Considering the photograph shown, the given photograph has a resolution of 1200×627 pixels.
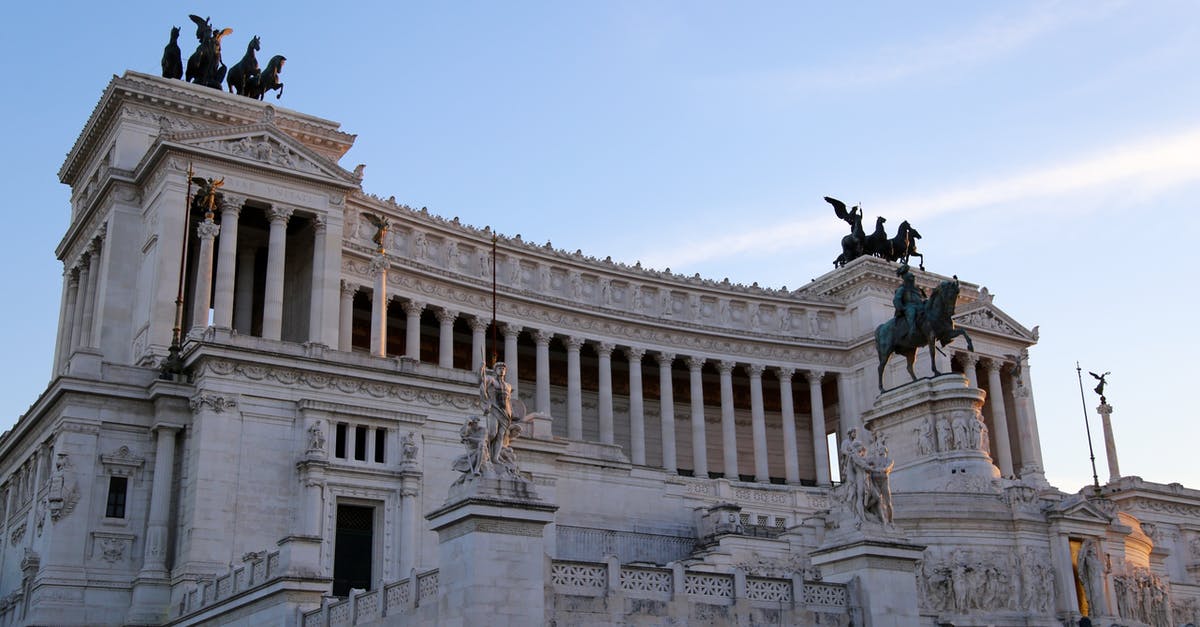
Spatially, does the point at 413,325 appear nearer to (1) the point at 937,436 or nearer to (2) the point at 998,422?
(1) the point at 937,436

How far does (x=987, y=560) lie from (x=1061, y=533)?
3.09m

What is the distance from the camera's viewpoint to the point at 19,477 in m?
47.1

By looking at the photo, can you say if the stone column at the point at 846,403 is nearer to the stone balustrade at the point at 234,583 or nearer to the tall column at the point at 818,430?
the tall column at the point at 818,430

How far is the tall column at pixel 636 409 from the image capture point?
76231 millimetres

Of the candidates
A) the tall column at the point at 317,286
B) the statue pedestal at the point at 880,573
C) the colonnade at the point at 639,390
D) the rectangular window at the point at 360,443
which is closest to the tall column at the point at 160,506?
the rectangular window at the point at 360,443

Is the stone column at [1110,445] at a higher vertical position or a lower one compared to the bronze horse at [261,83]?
lower

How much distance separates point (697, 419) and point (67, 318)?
119ft

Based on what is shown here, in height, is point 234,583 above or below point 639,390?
below

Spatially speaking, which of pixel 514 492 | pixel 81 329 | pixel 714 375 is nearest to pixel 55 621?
pixel 514 492

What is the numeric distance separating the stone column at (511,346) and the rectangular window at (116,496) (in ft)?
103

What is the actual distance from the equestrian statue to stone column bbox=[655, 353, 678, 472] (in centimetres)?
2611

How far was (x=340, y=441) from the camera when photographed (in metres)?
45.1

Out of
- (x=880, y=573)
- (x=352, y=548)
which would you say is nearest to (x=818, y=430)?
(x=352, y=548)

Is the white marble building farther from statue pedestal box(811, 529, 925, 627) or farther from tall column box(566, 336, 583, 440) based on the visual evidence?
tall column box(566, 336, 583, 440)
